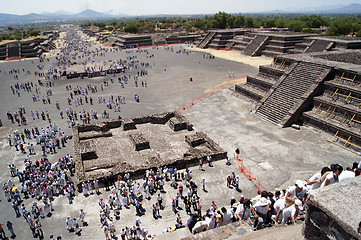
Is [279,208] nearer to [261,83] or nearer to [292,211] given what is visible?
[292,211]

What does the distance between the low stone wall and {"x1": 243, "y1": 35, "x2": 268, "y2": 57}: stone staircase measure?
178 ft

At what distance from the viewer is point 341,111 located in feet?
68.3

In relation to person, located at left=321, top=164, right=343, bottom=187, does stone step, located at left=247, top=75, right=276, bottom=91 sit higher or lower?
higher

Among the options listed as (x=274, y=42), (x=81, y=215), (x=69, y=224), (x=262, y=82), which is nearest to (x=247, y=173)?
(x=81, y=215)

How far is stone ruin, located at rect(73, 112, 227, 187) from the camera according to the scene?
57.5 ft

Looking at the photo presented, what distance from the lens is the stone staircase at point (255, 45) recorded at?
186ft

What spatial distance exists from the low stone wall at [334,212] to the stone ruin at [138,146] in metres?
11.6

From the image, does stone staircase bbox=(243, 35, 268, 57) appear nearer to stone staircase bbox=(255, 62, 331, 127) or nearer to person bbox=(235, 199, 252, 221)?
stone staircase bbox=(255, 62, 331, 127)

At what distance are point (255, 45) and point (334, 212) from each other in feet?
191

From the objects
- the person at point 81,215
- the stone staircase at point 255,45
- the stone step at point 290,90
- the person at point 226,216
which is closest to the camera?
the person at point 226,216

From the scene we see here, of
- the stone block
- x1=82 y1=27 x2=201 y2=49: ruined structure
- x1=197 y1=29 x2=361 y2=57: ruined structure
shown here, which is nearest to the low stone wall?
the stone block

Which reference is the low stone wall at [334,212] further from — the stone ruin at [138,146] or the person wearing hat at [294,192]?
the stone ruin at [138,146]

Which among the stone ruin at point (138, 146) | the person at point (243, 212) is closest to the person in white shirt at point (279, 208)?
the person at point (243, 212)

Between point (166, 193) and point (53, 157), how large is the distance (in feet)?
34.0
